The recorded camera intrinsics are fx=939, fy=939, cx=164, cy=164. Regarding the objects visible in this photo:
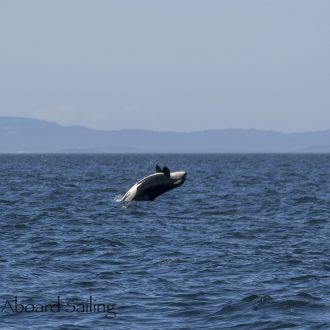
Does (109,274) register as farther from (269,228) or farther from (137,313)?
(269,228)

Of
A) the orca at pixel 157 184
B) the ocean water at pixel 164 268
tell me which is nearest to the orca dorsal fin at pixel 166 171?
the orca at pixel 157 184

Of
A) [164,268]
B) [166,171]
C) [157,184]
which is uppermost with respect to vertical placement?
[166,171]

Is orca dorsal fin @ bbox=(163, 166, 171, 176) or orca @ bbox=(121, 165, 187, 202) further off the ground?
orca dorsal fin @ bbox=(163, 166, 171, 176)

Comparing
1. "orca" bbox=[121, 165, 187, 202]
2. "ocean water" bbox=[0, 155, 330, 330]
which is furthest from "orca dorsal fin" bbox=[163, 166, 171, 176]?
"ocean water" bbox=[0, 155, 330, 330]

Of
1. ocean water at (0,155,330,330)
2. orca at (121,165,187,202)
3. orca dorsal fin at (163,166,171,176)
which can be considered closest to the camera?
ocean water at (0,155,330,330)

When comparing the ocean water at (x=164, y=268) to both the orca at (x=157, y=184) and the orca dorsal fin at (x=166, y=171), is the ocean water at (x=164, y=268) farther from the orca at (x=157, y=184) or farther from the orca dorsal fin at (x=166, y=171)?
the orca dorsal fin at (x=166, y=171)

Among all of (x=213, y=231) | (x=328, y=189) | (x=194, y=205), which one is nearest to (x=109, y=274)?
(x=213, y=231)

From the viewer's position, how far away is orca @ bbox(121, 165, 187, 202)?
1387 inches

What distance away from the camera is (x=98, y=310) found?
1725 centimetres

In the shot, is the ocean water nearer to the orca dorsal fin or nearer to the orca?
the orca

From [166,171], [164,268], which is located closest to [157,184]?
[166,171]

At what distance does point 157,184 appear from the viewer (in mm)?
36500

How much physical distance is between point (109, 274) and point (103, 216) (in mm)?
14064

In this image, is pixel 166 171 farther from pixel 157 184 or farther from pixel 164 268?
pixel 164 268
